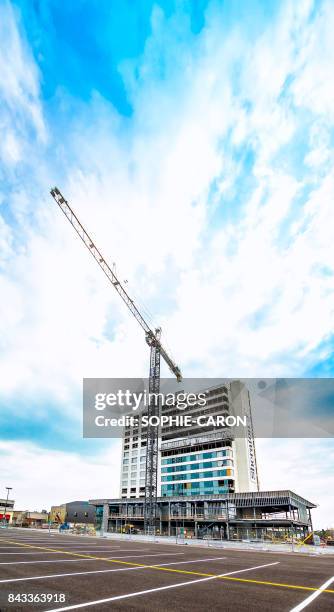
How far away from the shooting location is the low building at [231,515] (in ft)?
214

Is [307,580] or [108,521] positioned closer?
[307,580]

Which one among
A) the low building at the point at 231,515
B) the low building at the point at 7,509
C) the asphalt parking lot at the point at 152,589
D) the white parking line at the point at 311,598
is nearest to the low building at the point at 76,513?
the low building at the point at 7,509

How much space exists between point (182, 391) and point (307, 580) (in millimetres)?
99983

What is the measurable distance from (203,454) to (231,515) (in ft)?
73.9

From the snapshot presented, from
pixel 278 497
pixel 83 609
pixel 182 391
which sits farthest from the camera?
pixel 182 391

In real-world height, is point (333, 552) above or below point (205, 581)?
below

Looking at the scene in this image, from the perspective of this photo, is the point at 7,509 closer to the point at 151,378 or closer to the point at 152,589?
the point at 151,378

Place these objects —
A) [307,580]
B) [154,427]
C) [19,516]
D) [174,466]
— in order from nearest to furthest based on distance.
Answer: [307,580] < [154,427] < [174,466] < [19,516]

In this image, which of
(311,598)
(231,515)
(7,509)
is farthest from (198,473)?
(311,598)

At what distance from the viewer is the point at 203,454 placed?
9356cm

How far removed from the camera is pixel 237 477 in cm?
8612

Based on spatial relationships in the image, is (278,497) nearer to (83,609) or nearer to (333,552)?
(333,552)

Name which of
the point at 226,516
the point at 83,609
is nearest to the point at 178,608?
the point at 83,609

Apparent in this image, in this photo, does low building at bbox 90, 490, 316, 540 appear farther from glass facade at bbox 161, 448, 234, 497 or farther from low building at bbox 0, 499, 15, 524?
low building at bbox 0, 499, 15, 524
